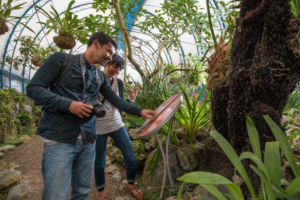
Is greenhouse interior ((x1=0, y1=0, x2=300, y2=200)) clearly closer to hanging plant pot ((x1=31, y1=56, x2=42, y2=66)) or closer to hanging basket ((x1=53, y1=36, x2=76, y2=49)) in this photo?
hanging basket ((x1=53, y1=36, x2=76, y2=49))

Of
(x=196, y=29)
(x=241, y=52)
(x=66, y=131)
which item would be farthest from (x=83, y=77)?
(x=196, y=29)

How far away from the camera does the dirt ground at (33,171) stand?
2432 mm

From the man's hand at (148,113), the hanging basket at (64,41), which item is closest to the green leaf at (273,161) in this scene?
the man's hand at (148,113)

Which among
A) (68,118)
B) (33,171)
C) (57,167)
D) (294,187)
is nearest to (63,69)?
(68,118)

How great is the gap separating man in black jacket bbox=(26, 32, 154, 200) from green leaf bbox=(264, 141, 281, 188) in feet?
3.36

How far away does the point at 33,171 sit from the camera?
10.7 feet

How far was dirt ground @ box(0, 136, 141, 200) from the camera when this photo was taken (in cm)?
243

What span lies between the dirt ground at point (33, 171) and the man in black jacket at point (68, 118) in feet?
3.60

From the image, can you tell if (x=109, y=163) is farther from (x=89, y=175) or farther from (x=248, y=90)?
(x=248, y=90)

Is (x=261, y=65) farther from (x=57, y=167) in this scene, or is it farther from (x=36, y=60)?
(x=36, y=60)

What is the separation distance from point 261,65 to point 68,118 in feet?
4.31

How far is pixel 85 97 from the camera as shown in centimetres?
141

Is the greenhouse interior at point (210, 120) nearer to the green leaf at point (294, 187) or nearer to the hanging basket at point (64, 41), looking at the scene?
the green leaf at point (294, 187)

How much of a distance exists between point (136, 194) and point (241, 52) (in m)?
1.95
